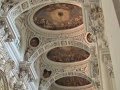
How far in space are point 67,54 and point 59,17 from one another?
12.5ft

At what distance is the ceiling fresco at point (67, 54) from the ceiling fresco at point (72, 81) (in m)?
2.59

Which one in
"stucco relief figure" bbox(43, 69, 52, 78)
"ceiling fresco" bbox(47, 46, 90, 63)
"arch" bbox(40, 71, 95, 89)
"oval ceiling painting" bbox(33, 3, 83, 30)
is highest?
"oval ceiling painting" bbox(33, 3, 83, 30)

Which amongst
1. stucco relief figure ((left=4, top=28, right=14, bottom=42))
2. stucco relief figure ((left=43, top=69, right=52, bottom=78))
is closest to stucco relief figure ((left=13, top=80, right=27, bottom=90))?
stucco relief figure ((left=4, top=28, right=14, bottom=42))

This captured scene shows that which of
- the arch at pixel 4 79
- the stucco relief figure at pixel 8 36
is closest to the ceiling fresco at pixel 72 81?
the arch at pixel 4 79

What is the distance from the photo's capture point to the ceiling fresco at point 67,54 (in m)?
17.7

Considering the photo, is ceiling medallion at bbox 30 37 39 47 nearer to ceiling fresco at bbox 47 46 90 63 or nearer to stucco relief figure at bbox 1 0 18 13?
ceiling fresco at bbox 47 46 90 63

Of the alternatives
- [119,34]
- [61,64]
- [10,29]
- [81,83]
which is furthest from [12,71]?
[119,34]

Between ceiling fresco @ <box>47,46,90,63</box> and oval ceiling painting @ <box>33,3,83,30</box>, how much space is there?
8.69 ft

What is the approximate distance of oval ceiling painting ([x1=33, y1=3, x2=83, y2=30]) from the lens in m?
14.3

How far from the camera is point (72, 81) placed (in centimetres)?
2078

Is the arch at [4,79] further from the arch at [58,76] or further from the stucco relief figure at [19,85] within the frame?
the arch at [58,76]

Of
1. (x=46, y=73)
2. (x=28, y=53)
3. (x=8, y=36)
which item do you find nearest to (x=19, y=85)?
(x=28, y=53)

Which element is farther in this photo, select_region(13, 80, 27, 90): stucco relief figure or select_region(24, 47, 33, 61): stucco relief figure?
select_region(24, 47, 33, 61): stucco relief figure

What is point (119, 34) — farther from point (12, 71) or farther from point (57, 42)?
point (57, 42)
